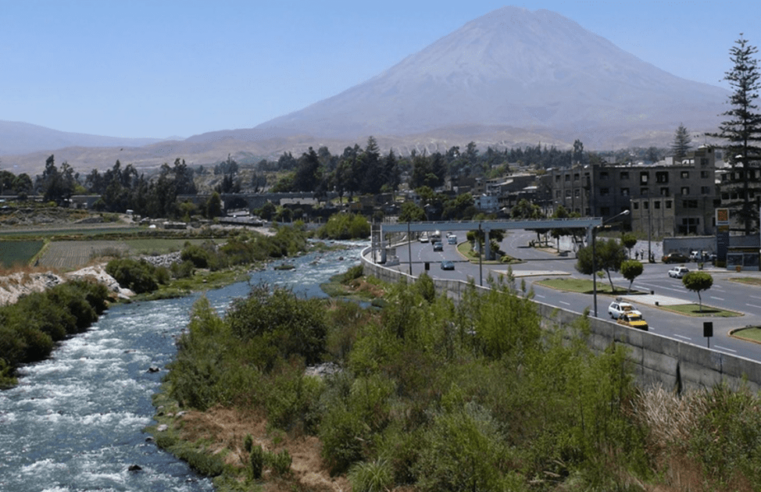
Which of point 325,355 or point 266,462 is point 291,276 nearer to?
point 325,355

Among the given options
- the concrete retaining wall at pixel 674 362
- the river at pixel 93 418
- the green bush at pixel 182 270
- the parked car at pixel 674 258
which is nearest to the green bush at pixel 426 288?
the river at pixel 93 418

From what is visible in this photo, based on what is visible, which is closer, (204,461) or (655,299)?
→ (204,461)

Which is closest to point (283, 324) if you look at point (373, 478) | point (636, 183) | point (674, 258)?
point (373, 478)

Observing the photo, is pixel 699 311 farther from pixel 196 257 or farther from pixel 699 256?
pixel 196 257

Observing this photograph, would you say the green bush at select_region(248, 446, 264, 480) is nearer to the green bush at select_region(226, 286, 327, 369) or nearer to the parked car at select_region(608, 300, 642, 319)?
the green bush at select_region(226, 286, 327, 369)

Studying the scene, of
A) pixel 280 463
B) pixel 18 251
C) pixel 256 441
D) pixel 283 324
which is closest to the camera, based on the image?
pixel 280 463

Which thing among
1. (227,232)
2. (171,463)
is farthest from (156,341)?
(227,232)

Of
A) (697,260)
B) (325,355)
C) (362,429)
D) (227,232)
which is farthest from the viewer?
(227,232)
